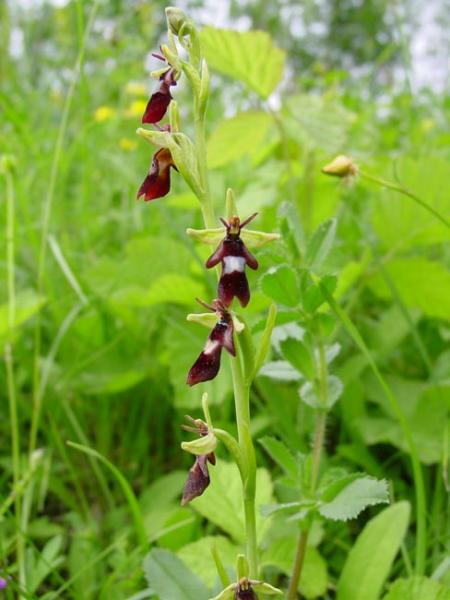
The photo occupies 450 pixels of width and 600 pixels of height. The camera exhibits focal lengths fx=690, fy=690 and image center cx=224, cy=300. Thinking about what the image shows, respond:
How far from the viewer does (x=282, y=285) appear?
3.21ft

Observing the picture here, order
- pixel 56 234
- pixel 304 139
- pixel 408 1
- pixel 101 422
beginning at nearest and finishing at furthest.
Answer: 1. pixel 101 422
2. pixel 304 139
3. pixel 56 234
4. pixel 408 1

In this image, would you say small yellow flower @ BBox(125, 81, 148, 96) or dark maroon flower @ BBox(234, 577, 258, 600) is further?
small yellow flower @ BBox(125, 81, 148, 96)

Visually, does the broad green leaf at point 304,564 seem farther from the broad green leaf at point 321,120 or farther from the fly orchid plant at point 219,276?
the broad green leaf at point 321,120

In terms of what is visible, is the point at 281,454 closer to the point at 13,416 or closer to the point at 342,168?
the point at 342,168

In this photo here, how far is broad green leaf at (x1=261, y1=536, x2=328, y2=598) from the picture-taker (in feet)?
3.63

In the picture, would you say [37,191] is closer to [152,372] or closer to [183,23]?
[152,372]

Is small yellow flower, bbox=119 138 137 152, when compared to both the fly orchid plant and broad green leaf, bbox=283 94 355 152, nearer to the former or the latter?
broad green leaf, bbox=283 94 355 152

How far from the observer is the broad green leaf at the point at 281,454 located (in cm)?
95

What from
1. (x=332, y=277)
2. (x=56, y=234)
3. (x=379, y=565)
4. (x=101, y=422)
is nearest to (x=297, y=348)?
(x=332, y=277)

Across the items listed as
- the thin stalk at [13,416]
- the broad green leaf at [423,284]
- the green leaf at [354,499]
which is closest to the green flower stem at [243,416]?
the green leaf at [354,499]

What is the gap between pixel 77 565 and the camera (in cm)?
135

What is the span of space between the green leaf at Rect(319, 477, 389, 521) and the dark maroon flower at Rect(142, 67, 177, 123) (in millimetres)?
526

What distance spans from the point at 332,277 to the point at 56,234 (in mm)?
1883

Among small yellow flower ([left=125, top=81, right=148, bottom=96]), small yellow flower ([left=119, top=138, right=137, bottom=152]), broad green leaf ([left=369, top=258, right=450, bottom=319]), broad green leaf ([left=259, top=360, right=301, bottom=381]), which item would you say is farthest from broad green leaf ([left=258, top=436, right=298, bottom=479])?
small yellow flower ([left=125, top=81, right=148, bottom=96])
